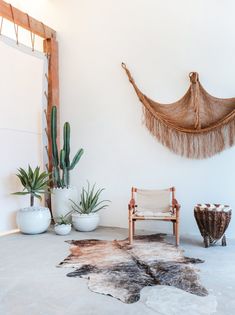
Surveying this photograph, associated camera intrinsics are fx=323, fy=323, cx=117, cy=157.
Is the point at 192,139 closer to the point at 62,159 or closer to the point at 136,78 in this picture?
the point at 136,78

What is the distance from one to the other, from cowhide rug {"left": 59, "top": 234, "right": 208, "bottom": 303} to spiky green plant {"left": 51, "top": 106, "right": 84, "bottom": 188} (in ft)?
4.03

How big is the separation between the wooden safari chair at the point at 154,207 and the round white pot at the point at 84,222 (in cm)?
72

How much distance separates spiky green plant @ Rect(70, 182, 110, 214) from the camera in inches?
183

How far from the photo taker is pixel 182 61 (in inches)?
174

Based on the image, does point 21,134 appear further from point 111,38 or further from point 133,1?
point 133,1

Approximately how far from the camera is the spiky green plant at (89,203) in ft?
15.3

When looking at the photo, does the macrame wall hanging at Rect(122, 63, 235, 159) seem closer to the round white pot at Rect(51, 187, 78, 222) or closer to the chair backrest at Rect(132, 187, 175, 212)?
the chair backrest at Rect(132, 187, 175, 212)

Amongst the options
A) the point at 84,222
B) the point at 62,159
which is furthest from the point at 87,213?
the point at 62,159

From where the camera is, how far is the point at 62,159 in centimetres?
480

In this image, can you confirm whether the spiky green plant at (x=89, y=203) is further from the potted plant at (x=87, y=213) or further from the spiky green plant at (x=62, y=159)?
the spiky green plant at (x=62, y=159)

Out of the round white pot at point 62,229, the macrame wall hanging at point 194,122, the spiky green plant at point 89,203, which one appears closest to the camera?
the macrame wall hanging at point 194,122

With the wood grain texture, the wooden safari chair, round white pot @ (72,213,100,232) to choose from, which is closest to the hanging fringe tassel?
the wooden safari chair

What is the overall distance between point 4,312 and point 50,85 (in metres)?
3.87

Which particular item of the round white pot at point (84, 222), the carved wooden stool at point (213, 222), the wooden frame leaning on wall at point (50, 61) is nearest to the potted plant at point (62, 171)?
the round white pot at point (84, 222)
